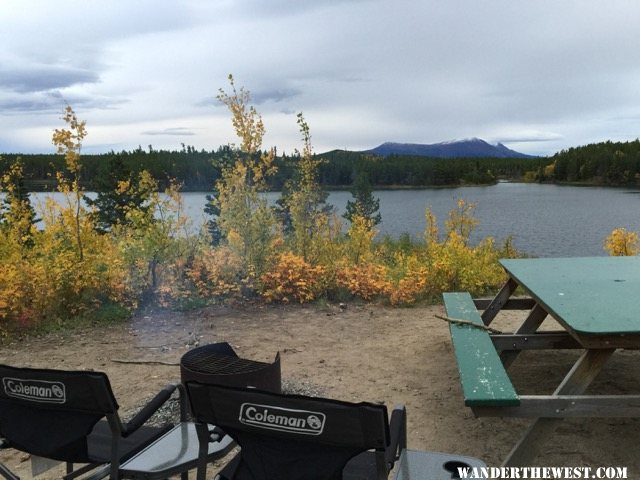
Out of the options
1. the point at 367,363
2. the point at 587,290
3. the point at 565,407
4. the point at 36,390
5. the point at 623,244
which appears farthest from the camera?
the point at 623,244

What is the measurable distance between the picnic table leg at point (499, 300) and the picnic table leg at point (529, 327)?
1.73 ft

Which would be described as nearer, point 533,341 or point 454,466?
point 454,466

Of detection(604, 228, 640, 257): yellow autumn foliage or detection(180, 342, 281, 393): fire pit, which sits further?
detection(604, 228, 640, 257): yellow autumn foliage

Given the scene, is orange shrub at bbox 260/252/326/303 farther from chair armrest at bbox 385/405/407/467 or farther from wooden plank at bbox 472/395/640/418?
chair armrest at bbox 385/405/407/467

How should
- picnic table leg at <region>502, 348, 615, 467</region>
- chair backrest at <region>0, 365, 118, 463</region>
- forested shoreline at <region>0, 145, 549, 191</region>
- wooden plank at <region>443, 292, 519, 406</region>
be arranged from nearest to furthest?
chair backrest at <region>0, 365, 118, 463</region>, wooden plank at <region>443, 292, 519, 406</region>, picnic table leg at <region>502, 348, 615, 467</region>, forested shoreline at <region>0, 145, 549, 191</region>

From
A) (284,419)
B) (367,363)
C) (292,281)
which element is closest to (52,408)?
(284,419)

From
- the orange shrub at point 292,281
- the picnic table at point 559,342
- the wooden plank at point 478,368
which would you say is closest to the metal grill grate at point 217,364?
the wooden plank at point 478,368

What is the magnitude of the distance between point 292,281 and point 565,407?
4398 mm

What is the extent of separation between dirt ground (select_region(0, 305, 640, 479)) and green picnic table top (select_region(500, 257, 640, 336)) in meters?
0.75

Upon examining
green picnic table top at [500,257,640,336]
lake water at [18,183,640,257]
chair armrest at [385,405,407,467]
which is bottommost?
lake water at [18,183,640,257]

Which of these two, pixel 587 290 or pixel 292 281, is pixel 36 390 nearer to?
pixel 587 290

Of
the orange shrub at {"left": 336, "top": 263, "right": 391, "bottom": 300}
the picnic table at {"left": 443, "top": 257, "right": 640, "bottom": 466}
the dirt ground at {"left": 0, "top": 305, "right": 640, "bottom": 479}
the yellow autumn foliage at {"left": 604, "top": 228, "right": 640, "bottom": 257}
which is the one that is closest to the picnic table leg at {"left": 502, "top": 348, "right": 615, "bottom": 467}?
the picnic table at {"left": 443, "top": 257, "right": 640, "bottom": 466}

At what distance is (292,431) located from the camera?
1.79 metres

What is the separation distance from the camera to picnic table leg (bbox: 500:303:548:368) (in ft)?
13.1
